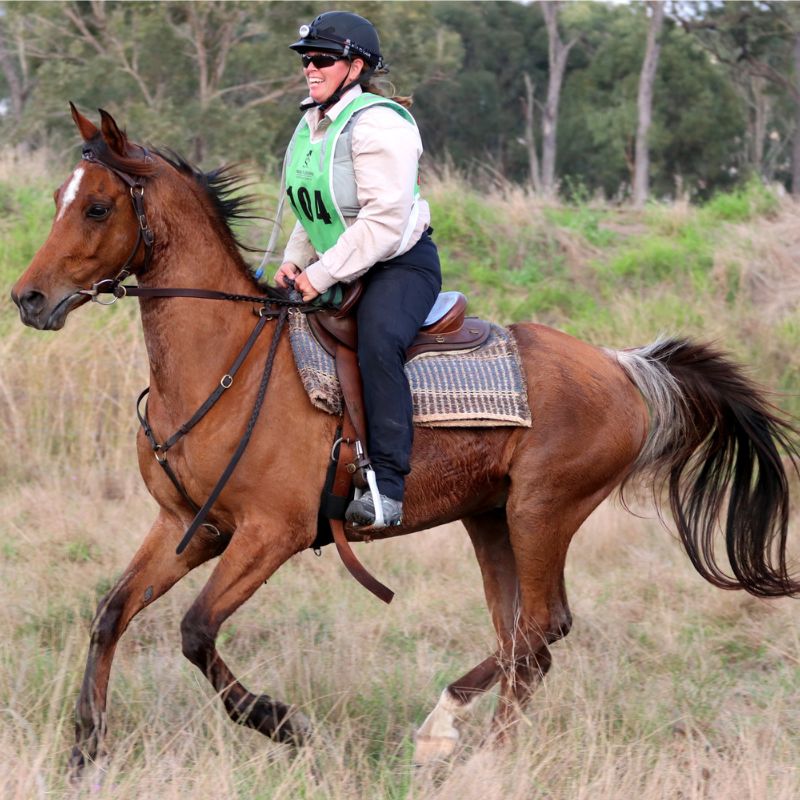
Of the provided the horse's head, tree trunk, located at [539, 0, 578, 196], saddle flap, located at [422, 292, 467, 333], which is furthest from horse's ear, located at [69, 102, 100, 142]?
tree trunk, located at [539, 0, 578, 196]

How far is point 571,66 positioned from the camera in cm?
3825

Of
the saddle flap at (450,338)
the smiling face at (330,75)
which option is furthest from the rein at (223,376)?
the smiling face at (330,75)

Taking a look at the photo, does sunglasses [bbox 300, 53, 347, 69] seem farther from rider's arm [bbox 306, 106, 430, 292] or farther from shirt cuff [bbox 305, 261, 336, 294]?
shirt cuff [bbox 305, 261, 336, 294]

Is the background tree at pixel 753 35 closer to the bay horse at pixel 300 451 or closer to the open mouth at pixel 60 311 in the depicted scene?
the bay horse at pixel 300 451

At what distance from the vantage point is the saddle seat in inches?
189

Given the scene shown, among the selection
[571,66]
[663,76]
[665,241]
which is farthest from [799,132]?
[665,241]

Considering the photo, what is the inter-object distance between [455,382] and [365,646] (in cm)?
169

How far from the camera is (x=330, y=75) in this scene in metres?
4.77

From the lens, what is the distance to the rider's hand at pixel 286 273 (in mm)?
5035

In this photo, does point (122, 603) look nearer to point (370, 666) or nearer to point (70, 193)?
point (370, 666)

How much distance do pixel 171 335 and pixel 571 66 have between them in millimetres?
35852

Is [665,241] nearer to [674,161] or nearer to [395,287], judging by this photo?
[395,287]

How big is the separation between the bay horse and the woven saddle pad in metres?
0.08

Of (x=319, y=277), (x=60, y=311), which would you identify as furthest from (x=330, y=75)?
(x=60, y=311)
